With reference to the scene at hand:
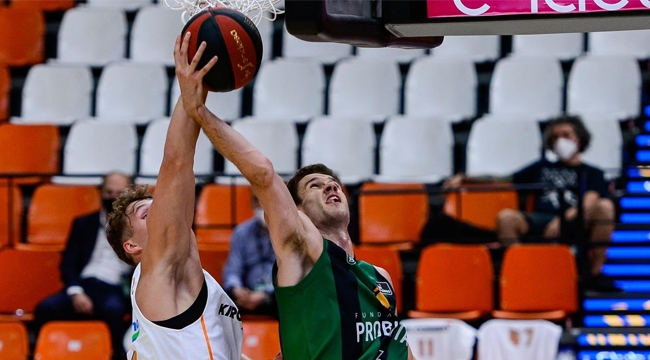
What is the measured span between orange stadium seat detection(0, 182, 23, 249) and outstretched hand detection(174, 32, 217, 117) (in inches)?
190

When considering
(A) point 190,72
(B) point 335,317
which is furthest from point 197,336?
(A) point 190,72

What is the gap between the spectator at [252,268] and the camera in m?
7.02

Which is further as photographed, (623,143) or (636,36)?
(636,36)

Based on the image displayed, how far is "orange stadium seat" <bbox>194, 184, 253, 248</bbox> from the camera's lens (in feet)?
26.3

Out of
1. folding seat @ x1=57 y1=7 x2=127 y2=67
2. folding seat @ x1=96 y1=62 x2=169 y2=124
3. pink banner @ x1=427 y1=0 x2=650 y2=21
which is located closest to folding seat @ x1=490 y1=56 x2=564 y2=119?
folding seat @ x1=96 y1=62 x2=169 y2=124

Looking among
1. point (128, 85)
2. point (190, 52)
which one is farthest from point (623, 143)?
point (190, 52)

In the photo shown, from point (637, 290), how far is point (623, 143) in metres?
1.40

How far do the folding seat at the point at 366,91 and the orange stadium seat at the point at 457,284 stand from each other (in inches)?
80.4

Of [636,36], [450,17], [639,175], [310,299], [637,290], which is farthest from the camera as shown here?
[636,36]

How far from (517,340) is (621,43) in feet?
11.3

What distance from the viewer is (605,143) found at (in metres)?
8.05

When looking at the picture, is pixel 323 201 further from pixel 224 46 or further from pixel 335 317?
pixel 224 46

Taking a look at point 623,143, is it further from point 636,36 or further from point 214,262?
point 214,262

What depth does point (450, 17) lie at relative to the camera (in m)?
3.19
